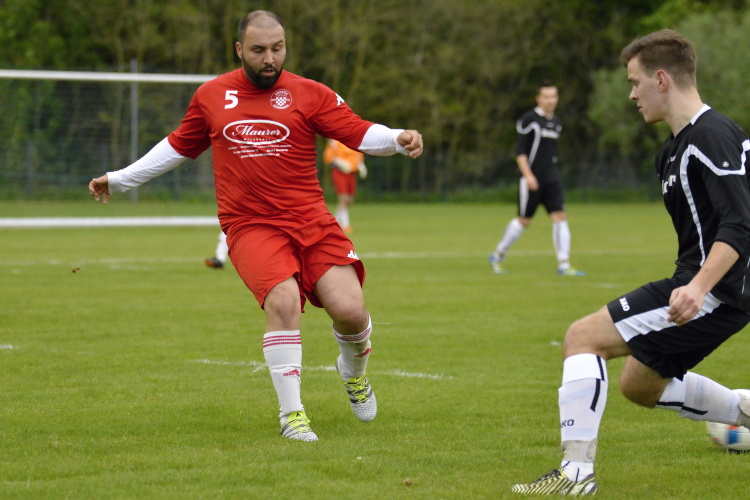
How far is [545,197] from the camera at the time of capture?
15.0 m

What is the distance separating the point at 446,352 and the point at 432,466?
134 inches

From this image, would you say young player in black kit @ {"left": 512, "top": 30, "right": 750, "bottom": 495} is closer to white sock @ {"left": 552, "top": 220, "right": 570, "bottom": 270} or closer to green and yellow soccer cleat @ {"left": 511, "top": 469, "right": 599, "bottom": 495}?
green and yellow soccer cleat @ {"left": 511, "top": 469, "right": 599, "bottom": 495}

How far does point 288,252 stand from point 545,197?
9.82 meters

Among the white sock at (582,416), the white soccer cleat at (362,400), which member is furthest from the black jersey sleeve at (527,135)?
the white sock at (582,416)

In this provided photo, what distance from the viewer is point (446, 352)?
8.26 metres

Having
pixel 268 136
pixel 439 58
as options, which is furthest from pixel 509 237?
pixel 439 58

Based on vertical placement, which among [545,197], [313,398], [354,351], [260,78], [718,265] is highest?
[260,78]

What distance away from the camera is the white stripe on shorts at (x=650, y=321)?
14.1 feet

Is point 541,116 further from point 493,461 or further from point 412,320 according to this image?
point 493,461

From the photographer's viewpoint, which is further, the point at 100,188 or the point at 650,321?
the point at 100,188

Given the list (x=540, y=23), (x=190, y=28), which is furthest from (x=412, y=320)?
(x=540, y=23)

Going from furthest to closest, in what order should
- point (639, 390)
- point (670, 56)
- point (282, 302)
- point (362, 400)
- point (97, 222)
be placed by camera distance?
point (97, 222) → point (362, 400) → point (282, 302) → point (639, 390) → point (670, 56)

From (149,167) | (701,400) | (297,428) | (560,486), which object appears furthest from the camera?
(149,167)

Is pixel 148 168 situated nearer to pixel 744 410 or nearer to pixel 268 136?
pixel 268 136
